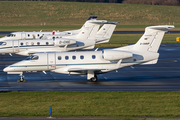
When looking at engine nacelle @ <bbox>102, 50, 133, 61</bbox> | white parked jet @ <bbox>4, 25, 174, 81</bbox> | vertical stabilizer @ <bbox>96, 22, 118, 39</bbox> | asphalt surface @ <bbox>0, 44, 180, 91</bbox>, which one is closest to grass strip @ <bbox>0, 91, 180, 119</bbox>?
asphalt surface @ <bbox>0, 44, 180, 91</bbox>

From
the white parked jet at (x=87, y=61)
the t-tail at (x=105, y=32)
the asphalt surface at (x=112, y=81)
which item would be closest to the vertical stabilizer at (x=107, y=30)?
the t-tail at (x=105, y=32)

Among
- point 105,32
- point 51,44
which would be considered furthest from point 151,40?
point 105,32

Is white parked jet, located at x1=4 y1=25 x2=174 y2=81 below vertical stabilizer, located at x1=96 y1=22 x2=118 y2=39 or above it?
below

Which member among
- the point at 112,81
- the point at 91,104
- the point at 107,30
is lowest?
the point at 112,81

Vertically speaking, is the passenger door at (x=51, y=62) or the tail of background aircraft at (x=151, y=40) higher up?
the tail of background aircraft at (x=151, y=40)

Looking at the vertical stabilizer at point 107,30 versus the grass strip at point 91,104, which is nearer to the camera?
the grass strip at point 91,104

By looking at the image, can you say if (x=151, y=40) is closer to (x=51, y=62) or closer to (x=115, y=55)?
(x=115, y=55)

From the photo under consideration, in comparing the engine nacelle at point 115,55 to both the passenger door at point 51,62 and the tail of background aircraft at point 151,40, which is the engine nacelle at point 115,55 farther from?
the passenger door at point 51,62

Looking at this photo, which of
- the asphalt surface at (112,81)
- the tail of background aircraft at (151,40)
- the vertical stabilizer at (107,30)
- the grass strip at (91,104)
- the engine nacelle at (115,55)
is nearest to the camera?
the grass strip at (91,104)

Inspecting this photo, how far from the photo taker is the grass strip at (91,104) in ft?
58.1

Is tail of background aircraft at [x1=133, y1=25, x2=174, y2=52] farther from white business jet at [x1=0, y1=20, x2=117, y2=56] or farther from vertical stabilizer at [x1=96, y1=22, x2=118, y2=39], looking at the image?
vertical stabilizer at [x1=96, y1=22, x2=118, y2=39]

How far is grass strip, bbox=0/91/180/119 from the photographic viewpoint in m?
17.7

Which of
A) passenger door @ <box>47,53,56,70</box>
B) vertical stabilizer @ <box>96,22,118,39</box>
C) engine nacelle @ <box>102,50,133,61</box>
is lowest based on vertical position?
passenger door @ <box>47,53,56,70</box>

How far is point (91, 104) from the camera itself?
19844 millimetres
